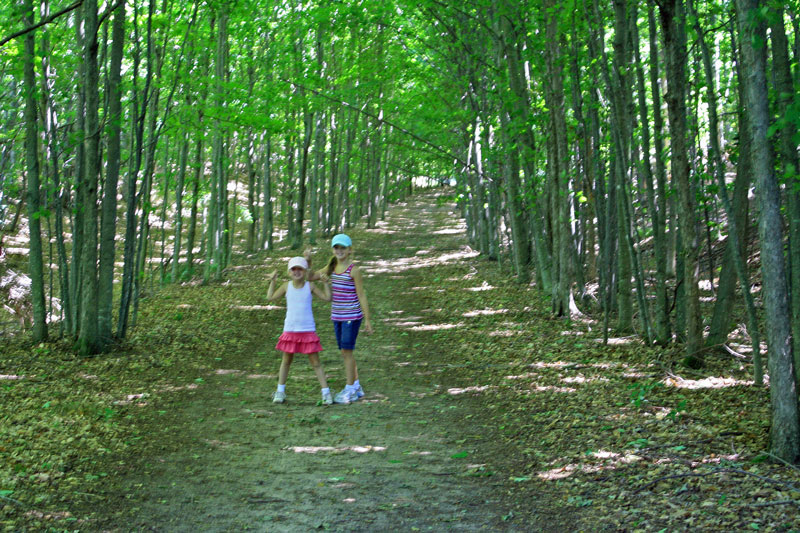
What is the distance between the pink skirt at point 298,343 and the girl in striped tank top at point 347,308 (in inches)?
11.8

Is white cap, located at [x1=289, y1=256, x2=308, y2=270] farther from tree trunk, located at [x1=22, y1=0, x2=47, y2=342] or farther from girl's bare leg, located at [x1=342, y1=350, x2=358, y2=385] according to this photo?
tree trunk, located at [x1=22, y1=0, x2=47, y2=342]


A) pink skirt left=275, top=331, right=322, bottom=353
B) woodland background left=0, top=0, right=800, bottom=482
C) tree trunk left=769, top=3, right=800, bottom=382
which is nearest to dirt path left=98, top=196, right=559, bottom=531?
pink skirt left=275, top=331, right=322, bottom=353

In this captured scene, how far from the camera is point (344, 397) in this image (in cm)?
760

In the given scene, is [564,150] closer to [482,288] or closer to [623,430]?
[482,288]

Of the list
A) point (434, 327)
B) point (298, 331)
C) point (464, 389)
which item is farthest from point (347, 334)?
point (434, 327)

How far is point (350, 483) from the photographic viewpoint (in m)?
5.24

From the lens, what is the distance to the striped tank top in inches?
303

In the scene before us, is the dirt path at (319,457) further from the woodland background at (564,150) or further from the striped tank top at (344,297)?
the woodland background at (564,150)

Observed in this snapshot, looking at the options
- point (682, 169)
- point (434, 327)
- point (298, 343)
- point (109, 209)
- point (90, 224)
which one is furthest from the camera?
point (434, 327)

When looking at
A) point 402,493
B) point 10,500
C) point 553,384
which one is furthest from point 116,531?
point 553,384

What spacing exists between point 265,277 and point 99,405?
1146 cm

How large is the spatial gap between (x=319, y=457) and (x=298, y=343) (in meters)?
1.95

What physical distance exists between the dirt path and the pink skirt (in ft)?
2.01

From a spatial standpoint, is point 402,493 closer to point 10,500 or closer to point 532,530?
point 532,530
